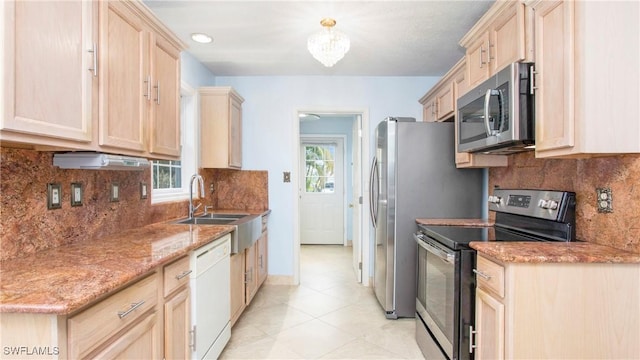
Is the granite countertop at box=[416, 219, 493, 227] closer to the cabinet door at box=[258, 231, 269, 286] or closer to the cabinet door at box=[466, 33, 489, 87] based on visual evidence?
the cabinet door at box=[466, 33, 489, 87]

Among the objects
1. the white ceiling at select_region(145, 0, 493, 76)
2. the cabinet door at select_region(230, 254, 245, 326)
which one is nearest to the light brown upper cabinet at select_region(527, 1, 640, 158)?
the white ceiling at select_region(145, 0, 493, 76)

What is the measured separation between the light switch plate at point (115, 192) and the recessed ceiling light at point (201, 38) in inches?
54.6

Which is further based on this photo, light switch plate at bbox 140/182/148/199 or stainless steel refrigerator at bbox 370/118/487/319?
stainless steel refrigerator at bbox 370/118/487/319

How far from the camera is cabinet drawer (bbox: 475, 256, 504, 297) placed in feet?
4.70

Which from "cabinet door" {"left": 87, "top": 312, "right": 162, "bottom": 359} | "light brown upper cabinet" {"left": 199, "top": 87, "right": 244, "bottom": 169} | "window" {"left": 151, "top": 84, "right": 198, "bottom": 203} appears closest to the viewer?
"cabinet door" {"left": 87, "top": 312, "right": 162, "bottom": 359}

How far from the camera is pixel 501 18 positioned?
184cm

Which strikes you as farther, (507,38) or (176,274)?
(507,38)

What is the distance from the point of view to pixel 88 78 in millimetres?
1334

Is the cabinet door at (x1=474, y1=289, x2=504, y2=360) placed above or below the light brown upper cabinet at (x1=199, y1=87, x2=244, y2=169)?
below

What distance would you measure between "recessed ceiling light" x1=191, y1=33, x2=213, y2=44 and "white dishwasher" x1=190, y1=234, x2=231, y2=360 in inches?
64.1

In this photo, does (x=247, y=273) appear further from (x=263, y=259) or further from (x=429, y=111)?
(x=429, y=111)

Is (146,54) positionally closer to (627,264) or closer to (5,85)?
(5,85)

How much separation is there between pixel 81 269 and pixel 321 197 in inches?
189

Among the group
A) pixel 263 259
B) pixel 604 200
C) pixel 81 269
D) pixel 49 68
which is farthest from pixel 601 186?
pixel 263 259
